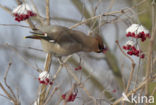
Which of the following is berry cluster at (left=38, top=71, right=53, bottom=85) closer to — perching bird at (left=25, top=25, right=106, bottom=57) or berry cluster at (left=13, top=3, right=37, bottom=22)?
perching bird at (left=25, top=25, right=106, bottom=57)

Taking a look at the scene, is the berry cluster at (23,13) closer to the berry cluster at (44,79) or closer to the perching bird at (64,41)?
the perching bird at (64,41)

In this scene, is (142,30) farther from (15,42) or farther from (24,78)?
(15,42)

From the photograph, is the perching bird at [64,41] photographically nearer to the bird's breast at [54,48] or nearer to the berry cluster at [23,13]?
the bird's breast at [54,48]

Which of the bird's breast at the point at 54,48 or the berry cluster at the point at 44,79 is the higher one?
the bird's breast at the point at 54,48

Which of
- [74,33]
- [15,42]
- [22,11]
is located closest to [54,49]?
[74,33]

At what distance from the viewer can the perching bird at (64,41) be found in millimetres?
1766

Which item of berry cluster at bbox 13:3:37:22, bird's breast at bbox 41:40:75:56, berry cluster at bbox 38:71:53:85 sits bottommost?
berry cluster at bbox 38:71:53:85

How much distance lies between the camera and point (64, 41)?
181cm

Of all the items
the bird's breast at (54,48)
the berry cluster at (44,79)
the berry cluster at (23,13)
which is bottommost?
the berry cluster at (44,79)

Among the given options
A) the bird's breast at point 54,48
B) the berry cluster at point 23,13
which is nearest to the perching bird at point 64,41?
the bird's breast at point 54,48

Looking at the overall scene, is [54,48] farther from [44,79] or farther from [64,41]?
[44,79]

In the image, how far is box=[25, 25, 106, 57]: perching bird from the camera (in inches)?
69.5

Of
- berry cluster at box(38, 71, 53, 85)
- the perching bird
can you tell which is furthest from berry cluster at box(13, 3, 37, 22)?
berry cluster at box(38, 71, 53, 85)

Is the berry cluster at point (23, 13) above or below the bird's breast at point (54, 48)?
above
